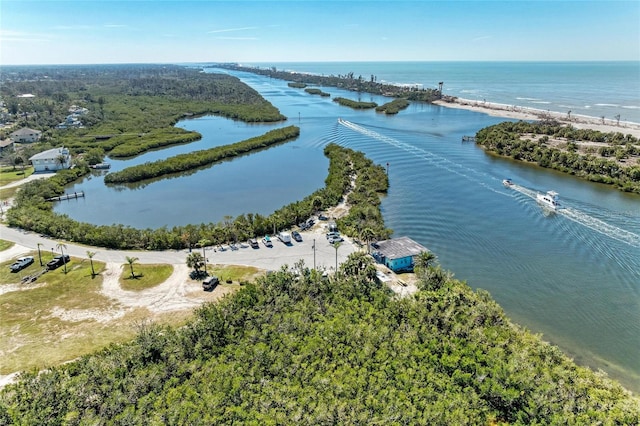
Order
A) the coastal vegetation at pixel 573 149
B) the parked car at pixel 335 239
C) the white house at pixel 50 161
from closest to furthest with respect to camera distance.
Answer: the parked car at pixel 335 239, the coastal vegetation at pixel 573 149, the white house at pixel 50 161

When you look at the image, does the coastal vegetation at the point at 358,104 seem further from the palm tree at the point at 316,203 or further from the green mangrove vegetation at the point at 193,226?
the palm tree at the point at 316,203

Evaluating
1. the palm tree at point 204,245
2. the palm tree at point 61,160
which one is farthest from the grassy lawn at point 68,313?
the palm tree at point 61,160

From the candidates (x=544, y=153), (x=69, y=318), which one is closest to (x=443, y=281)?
(x=69, y=318)

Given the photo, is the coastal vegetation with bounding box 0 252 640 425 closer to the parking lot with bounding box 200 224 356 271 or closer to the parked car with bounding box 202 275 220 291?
the parked car with bounding box 202 275 220 291

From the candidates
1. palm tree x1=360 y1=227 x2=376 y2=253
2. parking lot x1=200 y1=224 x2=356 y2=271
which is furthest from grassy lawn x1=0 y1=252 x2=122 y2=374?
palm tree x1=360 y1=227 x2=376 y2=253

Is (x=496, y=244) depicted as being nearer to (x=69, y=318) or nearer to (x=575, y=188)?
(x=575, y=188)
